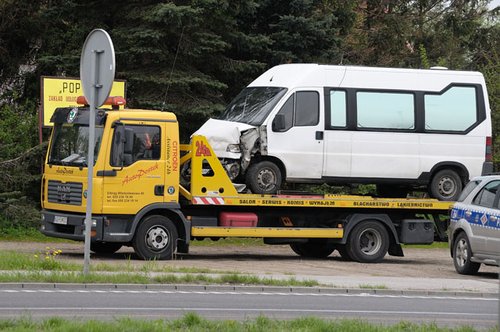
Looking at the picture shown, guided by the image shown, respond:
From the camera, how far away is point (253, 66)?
28.4m

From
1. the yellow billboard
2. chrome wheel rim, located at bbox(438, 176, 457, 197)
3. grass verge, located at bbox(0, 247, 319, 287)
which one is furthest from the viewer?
the yellow billboard

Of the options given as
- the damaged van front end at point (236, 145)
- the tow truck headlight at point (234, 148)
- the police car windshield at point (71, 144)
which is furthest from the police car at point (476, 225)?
the police car windshield at point (71, 144)

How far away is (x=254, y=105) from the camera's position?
2172cm

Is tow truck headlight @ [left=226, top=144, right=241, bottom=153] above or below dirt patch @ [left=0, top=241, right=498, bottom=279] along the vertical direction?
above

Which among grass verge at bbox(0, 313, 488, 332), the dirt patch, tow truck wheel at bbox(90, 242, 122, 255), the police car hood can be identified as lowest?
the dirt patch

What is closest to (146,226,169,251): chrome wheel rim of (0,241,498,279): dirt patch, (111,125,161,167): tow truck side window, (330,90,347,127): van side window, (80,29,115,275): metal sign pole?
(0,241,498,279): dirt patch

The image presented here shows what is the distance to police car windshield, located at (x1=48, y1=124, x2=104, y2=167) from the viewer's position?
2025cm

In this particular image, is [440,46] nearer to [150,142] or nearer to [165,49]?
[165,49]

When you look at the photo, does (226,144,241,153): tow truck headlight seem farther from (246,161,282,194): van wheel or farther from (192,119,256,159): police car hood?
(246,161,282,194): van wheel

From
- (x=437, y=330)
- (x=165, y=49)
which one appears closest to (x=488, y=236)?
(x=437, y=330)

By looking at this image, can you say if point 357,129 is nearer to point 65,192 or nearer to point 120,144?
point 120,144

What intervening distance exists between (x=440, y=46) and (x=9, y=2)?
17751 mm

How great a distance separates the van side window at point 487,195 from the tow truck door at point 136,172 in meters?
5.87

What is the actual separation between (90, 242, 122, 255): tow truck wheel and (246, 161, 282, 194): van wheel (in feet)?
10.3
